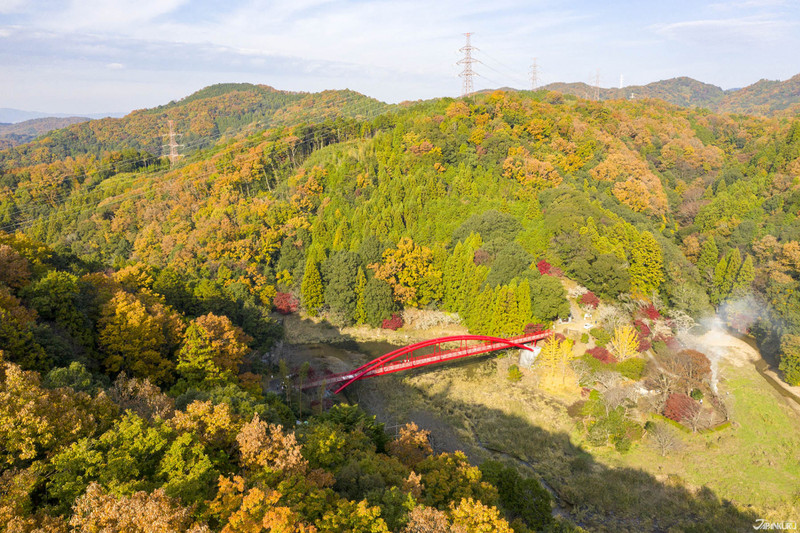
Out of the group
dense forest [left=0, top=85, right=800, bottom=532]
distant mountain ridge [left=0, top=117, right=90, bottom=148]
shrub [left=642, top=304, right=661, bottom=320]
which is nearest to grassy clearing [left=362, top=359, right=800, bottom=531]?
dense forest [left=0, top=85, right=800, bottom=532]

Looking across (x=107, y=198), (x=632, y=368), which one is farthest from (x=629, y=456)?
(x=107, y=198)

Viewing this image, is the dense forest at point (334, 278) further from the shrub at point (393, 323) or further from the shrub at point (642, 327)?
the shrub at point (642, 327)

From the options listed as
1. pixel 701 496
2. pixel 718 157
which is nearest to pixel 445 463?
pixel 701 496

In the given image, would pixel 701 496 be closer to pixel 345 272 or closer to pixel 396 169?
pixel 345 272

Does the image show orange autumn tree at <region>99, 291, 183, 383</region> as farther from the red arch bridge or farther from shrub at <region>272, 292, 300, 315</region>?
shrub at <region>272, 292, 300, 315</region>

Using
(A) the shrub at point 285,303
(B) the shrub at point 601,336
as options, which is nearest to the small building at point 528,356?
(B) the shrub at point 601,336

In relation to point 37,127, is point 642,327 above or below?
below

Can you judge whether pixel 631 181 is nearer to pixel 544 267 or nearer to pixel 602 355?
pixel 544 267
